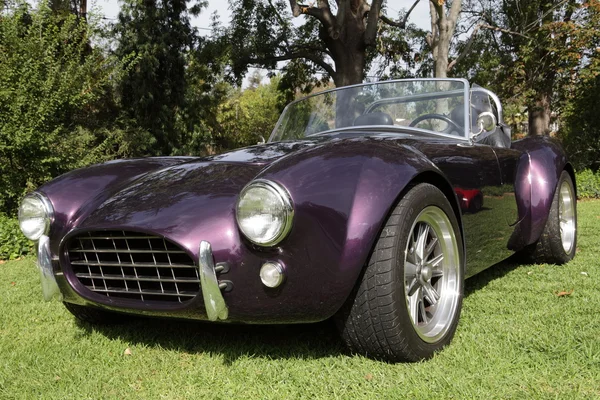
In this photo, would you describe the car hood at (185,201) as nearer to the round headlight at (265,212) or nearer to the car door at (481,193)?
the round headlight at (265,212)

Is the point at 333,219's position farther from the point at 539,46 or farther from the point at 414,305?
the point at 539,46

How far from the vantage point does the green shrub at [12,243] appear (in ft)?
22.3

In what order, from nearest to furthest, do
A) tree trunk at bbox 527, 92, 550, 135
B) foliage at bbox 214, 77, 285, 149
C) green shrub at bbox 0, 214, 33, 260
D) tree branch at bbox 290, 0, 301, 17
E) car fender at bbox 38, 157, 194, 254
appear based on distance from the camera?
car fender at bbox 38, 157, 194, 254 < green shrub at bbox 0, 214, 33, 260 < tree branch at bbox 290, 0, 301, 17 < tree trunk at bbox 527, 92, 550, 135 < foliage at bbox 214, 77, 285, 149

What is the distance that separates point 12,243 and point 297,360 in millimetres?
5644

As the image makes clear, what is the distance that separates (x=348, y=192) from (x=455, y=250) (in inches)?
32.0

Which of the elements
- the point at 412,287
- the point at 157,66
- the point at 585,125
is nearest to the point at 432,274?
the point at 412,287

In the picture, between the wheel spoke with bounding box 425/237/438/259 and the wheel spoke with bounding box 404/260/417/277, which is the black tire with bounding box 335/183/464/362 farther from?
the wheel spoke with bounding box 425/237/438/259

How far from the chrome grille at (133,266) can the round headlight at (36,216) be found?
344mm

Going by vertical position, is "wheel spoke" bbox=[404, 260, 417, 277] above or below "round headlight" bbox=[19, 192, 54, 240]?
below

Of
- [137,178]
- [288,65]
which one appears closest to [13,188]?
[137,178]

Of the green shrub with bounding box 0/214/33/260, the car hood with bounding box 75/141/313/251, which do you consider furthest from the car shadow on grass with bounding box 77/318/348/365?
A: the green shrub with bounding box 0/214/33/260

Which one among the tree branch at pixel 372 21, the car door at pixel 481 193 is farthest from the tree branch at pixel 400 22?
the car door at pixel 481 193

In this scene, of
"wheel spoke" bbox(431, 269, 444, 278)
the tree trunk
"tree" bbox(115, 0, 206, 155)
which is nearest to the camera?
"wheel spoke" bbox(431, 269, 444, 278)

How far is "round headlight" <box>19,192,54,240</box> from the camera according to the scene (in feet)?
9.12
